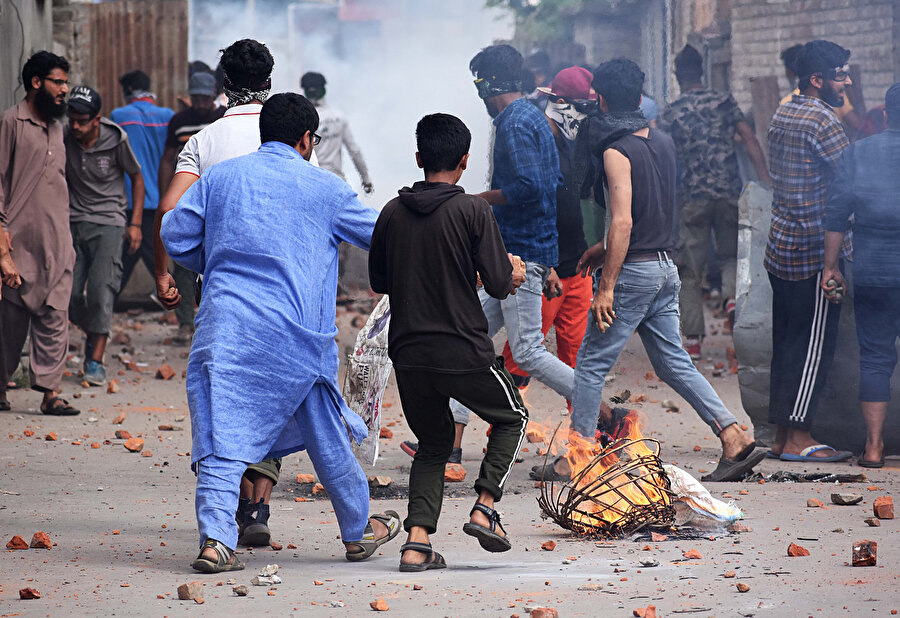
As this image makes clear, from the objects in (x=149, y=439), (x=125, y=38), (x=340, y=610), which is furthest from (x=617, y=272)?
(x=125, y=38)

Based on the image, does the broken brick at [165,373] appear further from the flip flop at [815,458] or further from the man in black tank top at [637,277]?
the flip flop at [815,458]

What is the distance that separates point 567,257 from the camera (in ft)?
21.5

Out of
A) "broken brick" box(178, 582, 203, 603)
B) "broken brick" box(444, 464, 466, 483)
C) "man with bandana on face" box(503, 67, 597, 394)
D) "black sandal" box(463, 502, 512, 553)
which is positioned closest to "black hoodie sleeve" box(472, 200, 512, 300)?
"black sandal" box(463, 502, 512, 553)

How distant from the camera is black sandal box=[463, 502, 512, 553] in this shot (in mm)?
4094

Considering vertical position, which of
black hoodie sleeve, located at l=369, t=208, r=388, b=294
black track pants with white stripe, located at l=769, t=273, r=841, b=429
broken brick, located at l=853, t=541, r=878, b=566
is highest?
black hoodie sleeve, located at l=369, t=208, r=388, b=294

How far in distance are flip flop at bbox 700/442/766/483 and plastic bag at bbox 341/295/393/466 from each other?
5.27ft

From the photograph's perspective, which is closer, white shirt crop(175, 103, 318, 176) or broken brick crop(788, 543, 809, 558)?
broken brick crop(788, 543, 809, 558)

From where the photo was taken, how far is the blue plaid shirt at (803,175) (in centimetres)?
623

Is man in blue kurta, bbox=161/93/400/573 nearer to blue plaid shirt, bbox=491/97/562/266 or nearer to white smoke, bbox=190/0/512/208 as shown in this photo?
blue plaid shirt, bbox=491/97/562/266

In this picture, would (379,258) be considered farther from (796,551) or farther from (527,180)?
(527,180)

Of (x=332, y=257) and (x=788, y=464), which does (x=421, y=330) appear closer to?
(x=332, y=257)

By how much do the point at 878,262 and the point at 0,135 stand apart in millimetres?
5226

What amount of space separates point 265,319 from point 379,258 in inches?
17.9

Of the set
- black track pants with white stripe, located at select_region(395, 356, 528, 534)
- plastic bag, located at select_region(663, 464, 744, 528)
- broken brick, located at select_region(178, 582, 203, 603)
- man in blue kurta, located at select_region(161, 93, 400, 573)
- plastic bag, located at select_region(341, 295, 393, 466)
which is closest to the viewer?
broken brick, located at select_region(178, 582, 203, 603)
